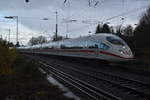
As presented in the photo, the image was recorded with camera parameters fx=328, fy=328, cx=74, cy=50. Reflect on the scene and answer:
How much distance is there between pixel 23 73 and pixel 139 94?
492 inches

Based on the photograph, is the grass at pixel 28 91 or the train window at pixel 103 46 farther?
the train window at pixel 103 46

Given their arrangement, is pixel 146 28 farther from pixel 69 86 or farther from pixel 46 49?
pixel 69 86

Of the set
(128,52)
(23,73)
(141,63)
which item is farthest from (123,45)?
(23,73)

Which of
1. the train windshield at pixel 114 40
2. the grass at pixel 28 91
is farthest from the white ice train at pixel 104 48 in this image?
the grass at pixel 28 91

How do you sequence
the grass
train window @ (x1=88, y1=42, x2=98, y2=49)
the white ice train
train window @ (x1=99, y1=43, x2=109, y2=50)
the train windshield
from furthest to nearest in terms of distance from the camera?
train window @ (x1=88, y1=42, x2=98, y2=49), the train windshield, train window @ (x1=99, y1=43, x2=109, y2=50), the white ice train, the grass

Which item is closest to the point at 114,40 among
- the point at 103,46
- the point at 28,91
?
the point at 103,46

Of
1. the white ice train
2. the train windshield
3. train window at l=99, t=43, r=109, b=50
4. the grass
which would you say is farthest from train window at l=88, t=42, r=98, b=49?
the grass

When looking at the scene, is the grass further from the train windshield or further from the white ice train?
the train windshield

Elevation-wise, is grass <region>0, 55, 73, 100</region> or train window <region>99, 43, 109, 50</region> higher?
train window <region>99, 43, 109, 50</region>

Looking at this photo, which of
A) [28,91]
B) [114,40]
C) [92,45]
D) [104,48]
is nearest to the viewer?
[28,91]

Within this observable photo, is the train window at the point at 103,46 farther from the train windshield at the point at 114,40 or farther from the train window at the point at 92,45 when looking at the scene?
the train window at the point at 92,45

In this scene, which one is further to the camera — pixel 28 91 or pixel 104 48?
pixel 104 48

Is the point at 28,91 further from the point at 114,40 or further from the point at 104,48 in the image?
the point at 114,40

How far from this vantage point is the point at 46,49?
213 feet
